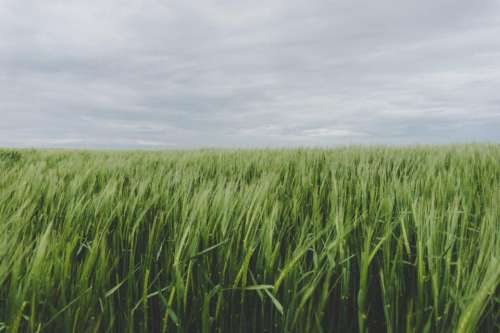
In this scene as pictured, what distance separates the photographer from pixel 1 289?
62cm

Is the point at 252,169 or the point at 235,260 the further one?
the point at 252,169

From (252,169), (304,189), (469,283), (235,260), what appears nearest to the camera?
(469,283)

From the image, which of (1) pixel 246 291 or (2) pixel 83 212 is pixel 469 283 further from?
(2) pixel 83 212

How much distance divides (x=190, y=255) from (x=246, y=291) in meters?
0.14

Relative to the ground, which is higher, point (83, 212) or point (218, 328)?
point (83, 212)

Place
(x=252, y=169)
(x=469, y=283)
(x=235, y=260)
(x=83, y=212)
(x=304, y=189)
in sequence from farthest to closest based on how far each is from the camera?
(x=252, y=169), (x=304, y=189), (x=83, y=212), (x=235, y=260), (x=469, y=283)

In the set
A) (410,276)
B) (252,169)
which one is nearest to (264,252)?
(410,276)

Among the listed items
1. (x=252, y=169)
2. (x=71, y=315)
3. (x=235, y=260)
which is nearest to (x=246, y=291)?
(x=235, y=260)

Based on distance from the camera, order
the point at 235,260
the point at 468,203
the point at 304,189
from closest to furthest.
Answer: the point at 235,260 → the point at 468,203 → the point at 304,189

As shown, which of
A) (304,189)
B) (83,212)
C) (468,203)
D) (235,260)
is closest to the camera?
(235,260)

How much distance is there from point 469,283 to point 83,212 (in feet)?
3.22

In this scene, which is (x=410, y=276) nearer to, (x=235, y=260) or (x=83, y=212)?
(x=235, y=260)

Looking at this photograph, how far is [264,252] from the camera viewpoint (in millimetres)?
677

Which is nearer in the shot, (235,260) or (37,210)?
(235,260)
